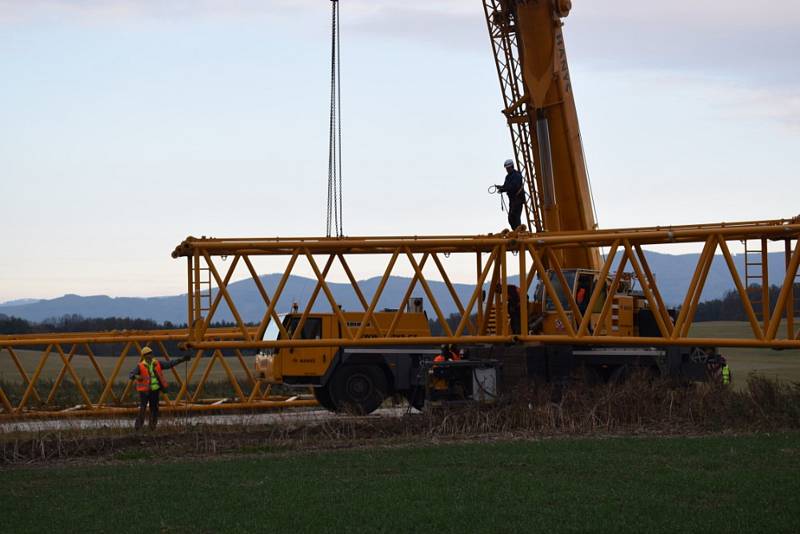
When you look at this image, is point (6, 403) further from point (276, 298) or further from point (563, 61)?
point (563, 61)

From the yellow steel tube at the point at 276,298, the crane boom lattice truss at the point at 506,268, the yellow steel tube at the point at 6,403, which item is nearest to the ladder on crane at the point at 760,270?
the crane boom lattice truss at the point at 506,268

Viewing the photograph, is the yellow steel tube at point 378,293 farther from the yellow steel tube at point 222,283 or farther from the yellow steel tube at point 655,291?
the yellow steel tube at point 655,291

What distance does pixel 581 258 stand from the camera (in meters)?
26.2

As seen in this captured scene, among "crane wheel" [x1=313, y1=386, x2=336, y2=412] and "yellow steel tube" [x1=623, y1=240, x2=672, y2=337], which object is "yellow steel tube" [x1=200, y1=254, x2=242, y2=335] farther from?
"yellow steel tube" [x1=623, y1=240, x2=672, y2=337]

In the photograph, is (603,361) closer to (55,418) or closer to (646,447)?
(646,447)

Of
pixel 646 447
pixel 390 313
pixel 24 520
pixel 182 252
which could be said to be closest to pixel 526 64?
pixel 390 313

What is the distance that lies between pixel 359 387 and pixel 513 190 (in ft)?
18.4

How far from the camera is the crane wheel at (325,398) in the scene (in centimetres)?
2658

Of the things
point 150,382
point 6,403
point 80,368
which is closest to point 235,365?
point 80,368

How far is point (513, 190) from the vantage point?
24828 mm

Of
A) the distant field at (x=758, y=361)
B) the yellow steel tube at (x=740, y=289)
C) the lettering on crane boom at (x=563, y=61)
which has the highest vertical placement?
the lettering on crane boom at (x=563, y=61)

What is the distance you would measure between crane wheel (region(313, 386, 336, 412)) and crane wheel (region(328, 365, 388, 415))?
0.75ft

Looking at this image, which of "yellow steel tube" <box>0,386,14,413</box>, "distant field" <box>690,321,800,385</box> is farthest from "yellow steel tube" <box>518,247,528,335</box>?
"distant field" <box>690,321,800,385</box>

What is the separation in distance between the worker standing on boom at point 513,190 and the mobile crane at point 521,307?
0.81 m
